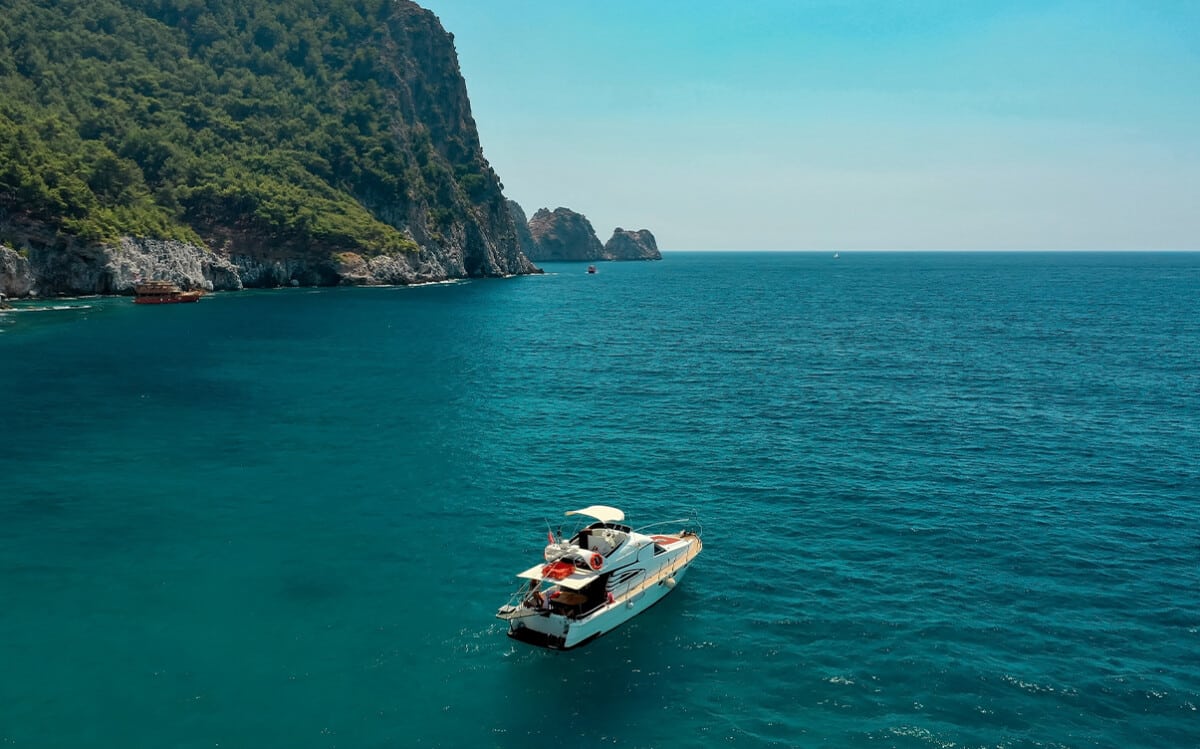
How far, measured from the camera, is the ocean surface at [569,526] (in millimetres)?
28266

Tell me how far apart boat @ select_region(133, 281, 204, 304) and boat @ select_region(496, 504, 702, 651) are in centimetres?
13392

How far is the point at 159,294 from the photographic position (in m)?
144

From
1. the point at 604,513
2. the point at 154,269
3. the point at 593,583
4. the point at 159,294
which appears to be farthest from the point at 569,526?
the point at 154,269

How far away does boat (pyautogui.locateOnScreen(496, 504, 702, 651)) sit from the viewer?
106 feet

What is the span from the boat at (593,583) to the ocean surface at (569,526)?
104 centimetres

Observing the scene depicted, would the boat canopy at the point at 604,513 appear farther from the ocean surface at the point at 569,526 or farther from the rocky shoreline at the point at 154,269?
the rocky shoreline at the point at 154,269

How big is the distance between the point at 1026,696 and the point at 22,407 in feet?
262

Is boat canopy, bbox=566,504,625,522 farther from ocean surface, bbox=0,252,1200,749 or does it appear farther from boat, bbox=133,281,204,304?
boat, bbox=133,281,204,304

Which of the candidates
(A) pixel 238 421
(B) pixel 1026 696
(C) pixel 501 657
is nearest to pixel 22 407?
(A) pixel 238 421

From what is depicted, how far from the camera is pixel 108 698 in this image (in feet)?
91.8

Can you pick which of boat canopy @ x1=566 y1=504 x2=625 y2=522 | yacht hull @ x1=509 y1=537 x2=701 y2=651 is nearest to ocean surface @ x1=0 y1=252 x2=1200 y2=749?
yacht hull @ x1=509 y1=537 x2=701 y2=651

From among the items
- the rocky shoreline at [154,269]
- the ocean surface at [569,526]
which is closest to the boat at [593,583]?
the ocean surface at [569,526]

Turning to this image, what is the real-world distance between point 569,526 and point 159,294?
13186 centimetres

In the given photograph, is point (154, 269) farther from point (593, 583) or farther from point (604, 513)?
point (593, 583)
